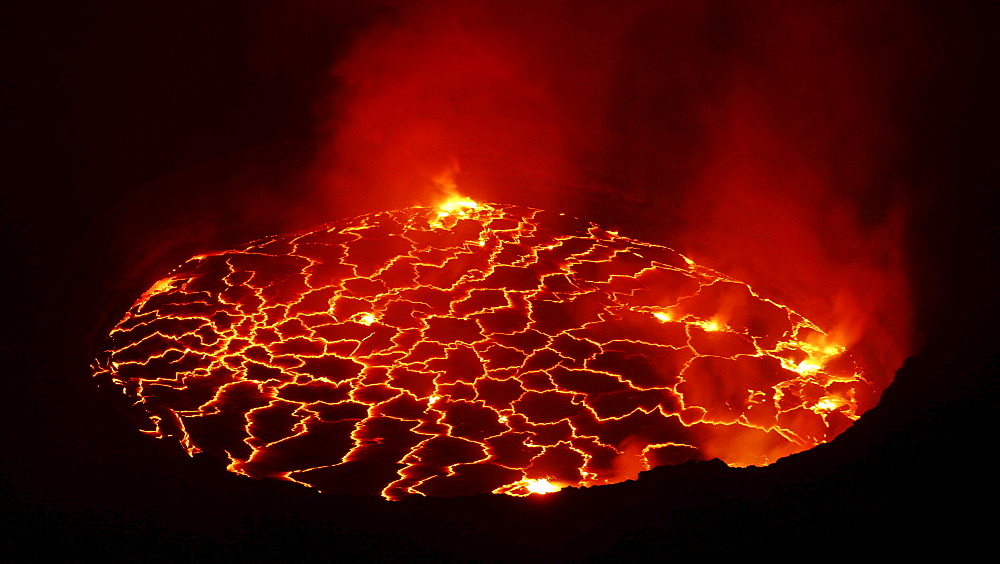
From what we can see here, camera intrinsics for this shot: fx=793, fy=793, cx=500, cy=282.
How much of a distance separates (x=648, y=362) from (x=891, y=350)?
50.7 inches

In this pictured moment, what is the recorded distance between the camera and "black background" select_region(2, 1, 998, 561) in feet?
6.83

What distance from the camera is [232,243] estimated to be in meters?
5.39

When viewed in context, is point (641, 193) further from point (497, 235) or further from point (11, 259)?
point (11, 259)

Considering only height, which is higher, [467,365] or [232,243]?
[232,243]

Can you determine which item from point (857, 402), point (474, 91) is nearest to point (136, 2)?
point (474, 91)

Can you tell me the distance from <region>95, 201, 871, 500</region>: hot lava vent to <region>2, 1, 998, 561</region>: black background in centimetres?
42

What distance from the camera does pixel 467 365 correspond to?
407 centimetres

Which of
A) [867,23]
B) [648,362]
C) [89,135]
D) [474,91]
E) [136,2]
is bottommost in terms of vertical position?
[648,362]

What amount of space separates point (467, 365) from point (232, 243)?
7.30 ft

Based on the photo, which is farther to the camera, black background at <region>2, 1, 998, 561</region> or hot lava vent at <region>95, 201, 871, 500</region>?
hot lava vent at <region>95, 201, 871, 500</region>

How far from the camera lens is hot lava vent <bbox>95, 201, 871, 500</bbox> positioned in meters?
3.45

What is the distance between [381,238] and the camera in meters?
5.51

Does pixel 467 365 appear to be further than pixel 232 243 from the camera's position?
No

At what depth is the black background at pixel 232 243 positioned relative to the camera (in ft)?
6.83
